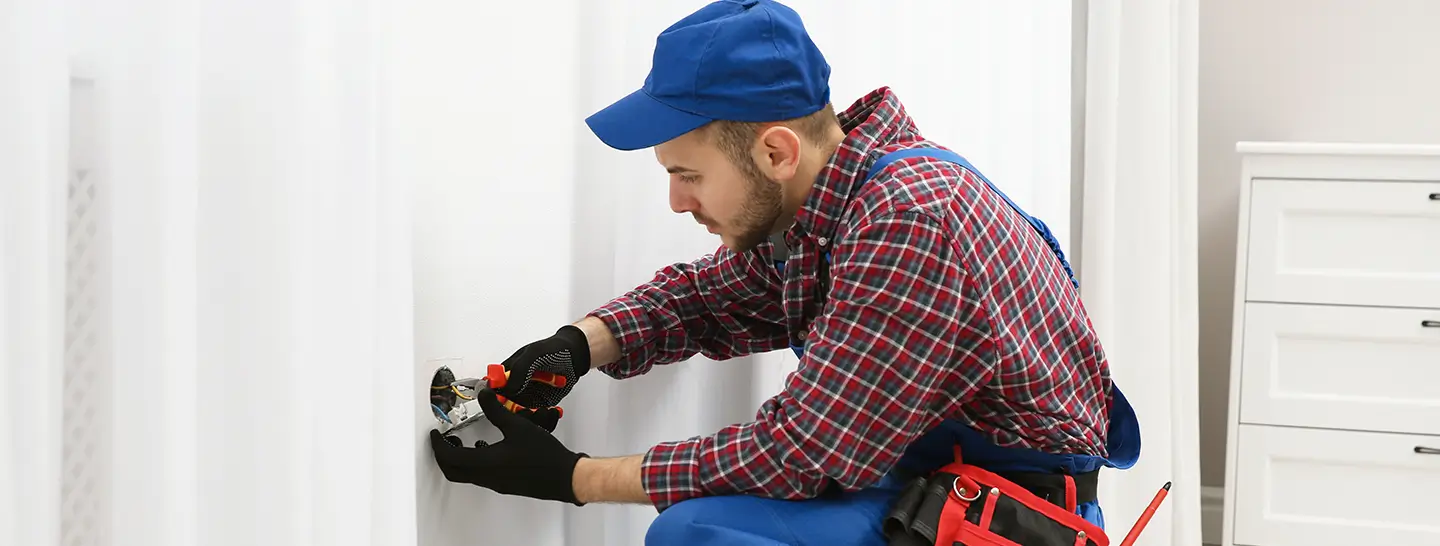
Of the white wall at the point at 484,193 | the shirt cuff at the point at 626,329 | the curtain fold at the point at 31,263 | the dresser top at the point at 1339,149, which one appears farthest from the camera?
the dresser top at the point at 1339,149

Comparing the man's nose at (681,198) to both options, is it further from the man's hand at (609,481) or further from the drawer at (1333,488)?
the drawer at (1333,488)

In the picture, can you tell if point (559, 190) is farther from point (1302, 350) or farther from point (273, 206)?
point (1302, 350)

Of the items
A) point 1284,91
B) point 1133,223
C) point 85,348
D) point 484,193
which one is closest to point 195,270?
point 85,348

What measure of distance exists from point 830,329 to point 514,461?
0.30m

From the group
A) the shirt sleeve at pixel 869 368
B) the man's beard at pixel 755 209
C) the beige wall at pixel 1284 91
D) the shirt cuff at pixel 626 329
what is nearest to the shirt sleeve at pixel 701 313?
the shirt cuff at pixel 626 329

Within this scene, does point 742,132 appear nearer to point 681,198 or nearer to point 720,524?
point 681,198

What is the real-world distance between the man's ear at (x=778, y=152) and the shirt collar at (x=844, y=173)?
0.09 feet

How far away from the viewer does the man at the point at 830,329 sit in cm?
99

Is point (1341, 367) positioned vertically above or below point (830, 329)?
below

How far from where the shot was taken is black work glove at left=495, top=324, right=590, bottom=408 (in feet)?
3.58

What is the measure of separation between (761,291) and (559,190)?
26 cm

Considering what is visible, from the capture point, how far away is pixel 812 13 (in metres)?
1.42

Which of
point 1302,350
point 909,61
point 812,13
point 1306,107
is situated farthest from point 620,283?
point 1306,107

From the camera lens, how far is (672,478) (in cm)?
105
